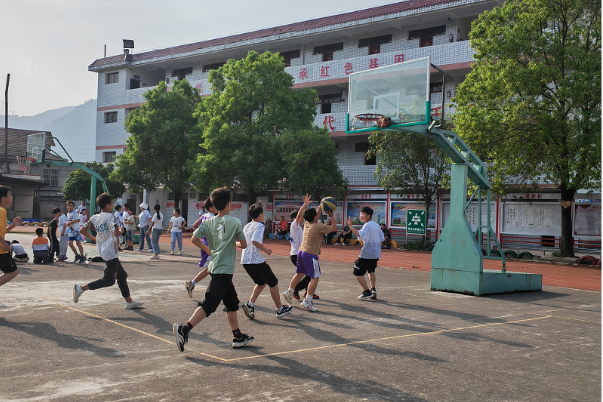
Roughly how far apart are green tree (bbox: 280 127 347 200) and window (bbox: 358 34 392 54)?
7.38 meters

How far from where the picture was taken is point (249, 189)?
28875 mm

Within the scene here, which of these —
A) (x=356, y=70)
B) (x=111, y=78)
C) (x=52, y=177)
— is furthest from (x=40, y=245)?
(x=52, y=177)

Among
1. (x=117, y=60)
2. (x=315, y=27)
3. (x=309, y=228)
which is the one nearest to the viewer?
(x=309, y=228)

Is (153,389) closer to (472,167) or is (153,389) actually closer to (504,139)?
(472,167)

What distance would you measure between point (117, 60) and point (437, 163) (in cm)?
2698

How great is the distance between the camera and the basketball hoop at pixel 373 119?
11.2m

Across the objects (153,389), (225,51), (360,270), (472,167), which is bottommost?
(153,389)

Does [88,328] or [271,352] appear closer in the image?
[271,352]

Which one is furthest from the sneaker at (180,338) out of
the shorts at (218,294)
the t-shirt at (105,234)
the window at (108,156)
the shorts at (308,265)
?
the window at (108,156)

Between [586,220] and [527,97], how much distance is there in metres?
6.18

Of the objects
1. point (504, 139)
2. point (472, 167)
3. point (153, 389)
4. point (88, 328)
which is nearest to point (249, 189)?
point (504, 139)

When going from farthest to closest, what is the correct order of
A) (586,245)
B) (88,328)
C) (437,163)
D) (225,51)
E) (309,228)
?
(225,51), (437,163), (586,245), (309,228), (88,328)

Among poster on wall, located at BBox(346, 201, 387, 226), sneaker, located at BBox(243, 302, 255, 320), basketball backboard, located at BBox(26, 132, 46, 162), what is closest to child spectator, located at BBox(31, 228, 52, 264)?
sneaker, located at BBox(243, 302, 255, 320)

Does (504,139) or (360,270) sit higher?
(504,139)
